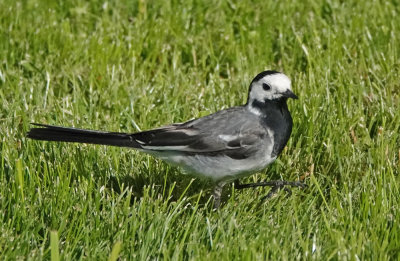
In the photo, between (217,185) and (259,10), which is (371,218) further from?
(259,10)

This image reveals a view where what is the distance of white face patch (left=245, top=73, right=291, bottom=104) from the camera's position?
180 inches

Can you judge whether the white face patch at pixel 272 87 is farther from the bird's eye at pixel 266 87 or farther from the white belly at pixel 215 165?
the white belly at pixel 215 165

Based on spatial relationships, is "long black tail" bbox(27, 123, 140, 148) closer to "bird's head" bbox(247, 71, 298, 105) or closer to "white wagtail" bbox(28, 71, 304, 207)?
"white wagtail" bbox(28, 71, 304, 207)

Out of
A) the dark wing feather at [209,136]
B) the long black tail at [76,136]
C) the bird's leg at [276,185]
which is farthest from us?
the bird's leg at [276,185]

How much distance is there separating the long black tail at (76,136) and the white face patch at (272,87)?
2.67 feet

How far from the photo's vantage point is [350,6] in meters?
7.18

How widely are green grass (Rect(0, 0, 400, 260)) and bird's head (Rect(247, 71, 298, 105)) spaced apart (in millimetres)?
520

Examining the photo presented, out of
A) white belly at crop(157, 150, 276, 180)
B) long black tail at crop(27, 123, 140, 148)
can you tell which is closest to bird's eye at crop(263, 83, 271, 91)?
white belly at crop(157, 150, 276, 180)

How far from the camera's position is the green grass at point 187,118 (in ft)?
12.6

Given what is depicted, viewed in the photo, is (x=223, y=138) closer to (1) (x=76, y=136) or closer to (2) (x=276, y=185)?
(2) (x=276, y=185)

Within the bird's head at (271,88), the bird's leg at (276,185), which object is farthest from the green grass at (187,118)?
the bird's head at (271,88)

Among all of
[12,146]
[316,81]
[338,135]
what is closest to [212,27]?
A: [316,81]

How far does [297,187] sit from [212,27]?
104 inches

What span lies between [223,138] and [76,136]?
2.80 ft
